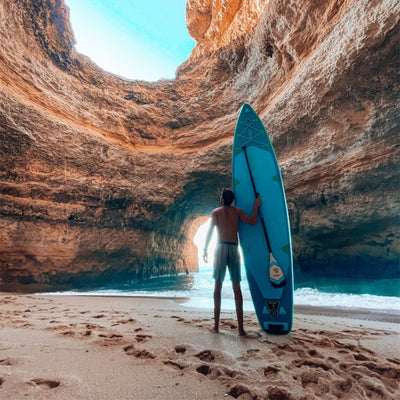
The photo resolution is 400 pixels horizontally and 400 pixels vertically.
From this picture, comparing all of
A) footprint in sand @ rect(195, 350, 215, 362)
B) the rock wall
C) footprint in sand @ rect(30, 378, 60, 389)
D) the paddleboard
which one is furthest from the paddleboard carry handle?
the rock wall

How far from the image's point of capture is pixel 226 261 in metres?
2.71

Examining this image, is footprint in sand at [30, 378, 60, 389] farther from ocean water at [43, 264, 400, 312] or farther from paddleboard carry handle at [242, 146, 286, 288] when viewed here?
ocean water at [43, 264, 400, 312]

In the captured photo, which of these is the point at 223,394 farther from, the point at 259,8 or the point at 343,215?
the point at 259,8

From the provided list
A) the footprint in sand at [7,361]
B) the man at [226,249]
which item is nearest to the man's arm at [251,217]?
the man at [226,249]

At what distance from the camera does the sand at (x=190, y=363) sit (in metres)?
1.22

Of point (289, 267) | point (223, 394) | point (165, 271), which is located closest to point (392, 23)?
point (289, 267)

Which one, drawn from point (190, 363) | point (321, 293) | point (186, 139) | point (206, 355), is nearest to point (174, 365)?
point (190, 363)

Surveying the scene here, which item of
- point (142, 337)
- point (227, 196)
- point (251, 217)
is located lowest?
point (142, 337)

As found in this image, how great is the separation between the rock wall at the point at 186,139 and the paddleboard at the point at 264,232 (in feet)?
18.2

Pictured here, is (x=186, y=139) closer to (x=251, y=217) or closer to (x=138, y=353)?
(x=251, y=217)

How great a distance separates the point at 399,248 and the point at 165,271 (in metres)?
12.4

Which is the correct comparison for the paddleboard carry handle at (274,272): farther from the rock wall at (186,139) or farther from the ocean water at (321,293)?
the rock wall at (186,139)

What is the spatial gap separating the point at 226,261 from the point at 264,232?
0.86 meters

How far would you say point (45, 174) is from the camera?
9.41m
